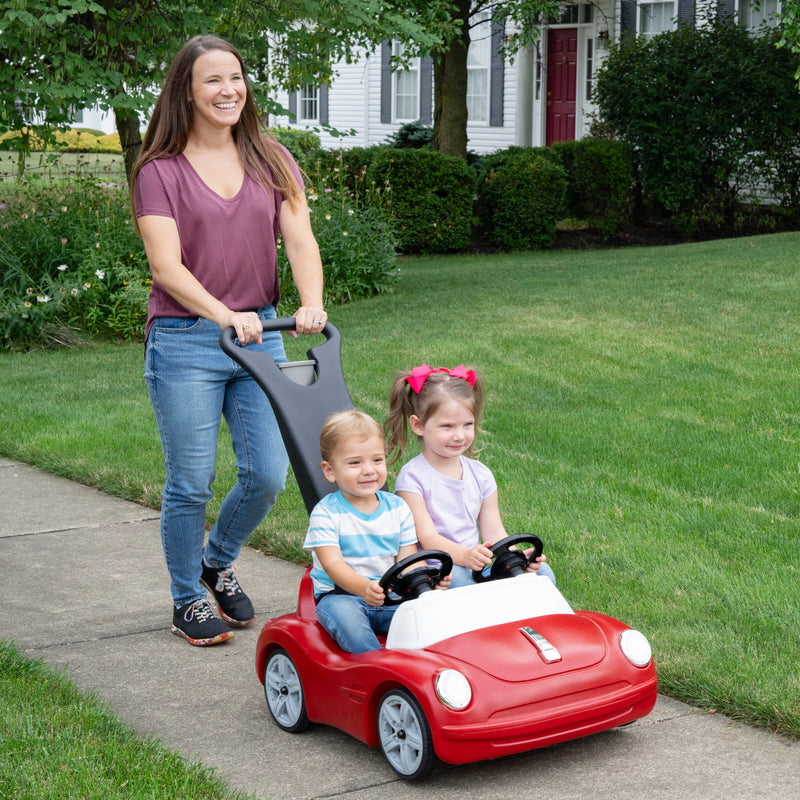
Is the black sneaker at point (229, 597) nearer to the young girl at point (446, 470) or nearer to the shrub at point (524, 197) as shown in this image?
the young girl at point (446, 470)

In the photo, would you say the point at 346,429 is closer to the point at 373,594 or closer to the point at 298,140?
the point at 373,594

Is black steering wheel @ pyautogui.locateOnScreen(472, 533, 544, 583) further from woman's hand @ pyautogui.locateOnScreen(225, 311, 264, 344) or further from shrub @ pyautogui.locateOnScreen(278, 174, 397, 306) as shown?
shrub @ pyautogui.locateOnScreen(278, 174, 397, 306)

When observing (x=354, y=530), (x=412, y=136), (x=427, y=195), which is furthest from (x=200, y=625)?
(x=412, y=136)

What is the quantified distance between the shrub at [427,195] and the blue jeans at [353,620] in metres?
12.8

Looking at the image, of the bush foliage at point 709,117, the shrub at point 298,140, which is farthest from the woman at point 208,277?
the bush foliage at point 709,117

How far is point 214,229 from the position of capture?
12.6 ft

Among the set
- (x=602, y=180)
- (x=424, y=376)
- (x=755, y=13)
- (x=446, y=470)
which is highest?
(x=755, y=13)

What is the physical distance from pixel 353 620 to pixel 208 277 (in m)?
1.26

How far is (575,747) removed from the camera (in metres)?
3.28

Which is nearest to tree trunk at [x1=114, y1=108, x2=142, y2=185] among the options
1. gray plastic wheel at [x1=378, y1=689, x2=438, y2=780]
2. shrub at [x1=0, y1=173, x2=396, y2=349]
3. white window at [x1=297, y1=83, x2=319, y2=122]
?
shrub at [x1=0, y1=173, x2=396, y2=349]

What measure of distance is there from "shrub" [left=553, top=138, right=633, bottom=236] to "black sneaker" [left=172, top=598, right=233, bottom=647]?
13.8 m

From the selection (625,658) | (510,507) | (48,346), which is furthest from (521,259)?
(625,658)

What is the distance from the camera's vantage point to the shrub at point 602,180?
17.0 metres

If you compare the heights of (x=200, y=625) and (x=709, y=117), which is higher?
(x=709, y=117)
